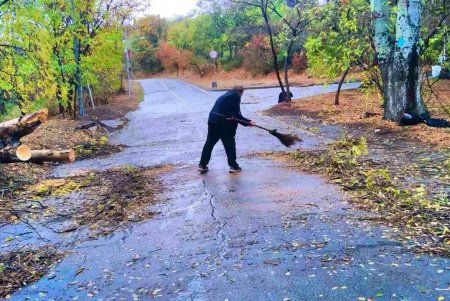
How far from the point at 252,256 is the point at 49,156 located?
678 cm

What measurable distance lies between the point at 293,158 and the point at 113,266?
547 centimetres

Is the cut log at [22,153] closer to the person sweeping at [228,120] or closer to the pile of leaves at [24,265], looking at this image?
the person sweeping at [228,120]

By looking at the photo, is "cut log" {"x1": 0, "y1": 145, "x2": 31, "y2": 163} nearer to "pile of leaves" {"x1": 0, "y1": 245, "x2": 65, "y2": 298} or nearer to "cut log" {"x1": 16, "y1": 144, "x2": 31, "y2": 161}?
"cut log" {"x1": 16, "y1": 144, "x2": 31, "y2": 161}

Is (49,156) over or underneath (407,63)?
underneath

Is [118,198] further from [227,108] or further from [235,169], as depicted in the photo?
[227,108]

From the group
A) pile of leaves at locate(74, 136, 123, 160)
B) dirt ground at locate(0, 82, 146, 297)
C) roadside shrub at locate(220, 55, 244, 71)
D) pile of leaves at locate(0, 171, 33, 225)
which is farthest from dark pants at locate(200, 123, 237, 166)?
roadside shrub at locate(220, 55, 244, 71)

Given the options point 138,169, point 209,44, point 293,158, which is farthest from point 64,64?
point 209,44

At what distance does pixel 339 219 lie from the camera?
5.38 metres

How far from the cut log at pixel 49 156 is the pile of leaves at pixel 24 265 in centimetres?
446

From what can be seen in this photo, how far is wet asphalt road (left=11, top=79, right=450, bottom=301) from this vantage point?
12.6ft

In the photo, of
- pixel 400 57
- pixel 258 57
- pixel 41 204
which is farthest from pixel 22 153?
pixel 258 57

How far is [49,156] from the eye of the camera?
9820 millimetres

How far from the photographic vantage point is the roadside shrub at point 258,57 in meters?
51.8

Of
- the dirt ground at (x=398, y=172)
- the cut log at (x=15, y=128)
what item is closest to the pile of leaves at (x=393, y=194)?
the dirt ground at (x=398, y=172)
